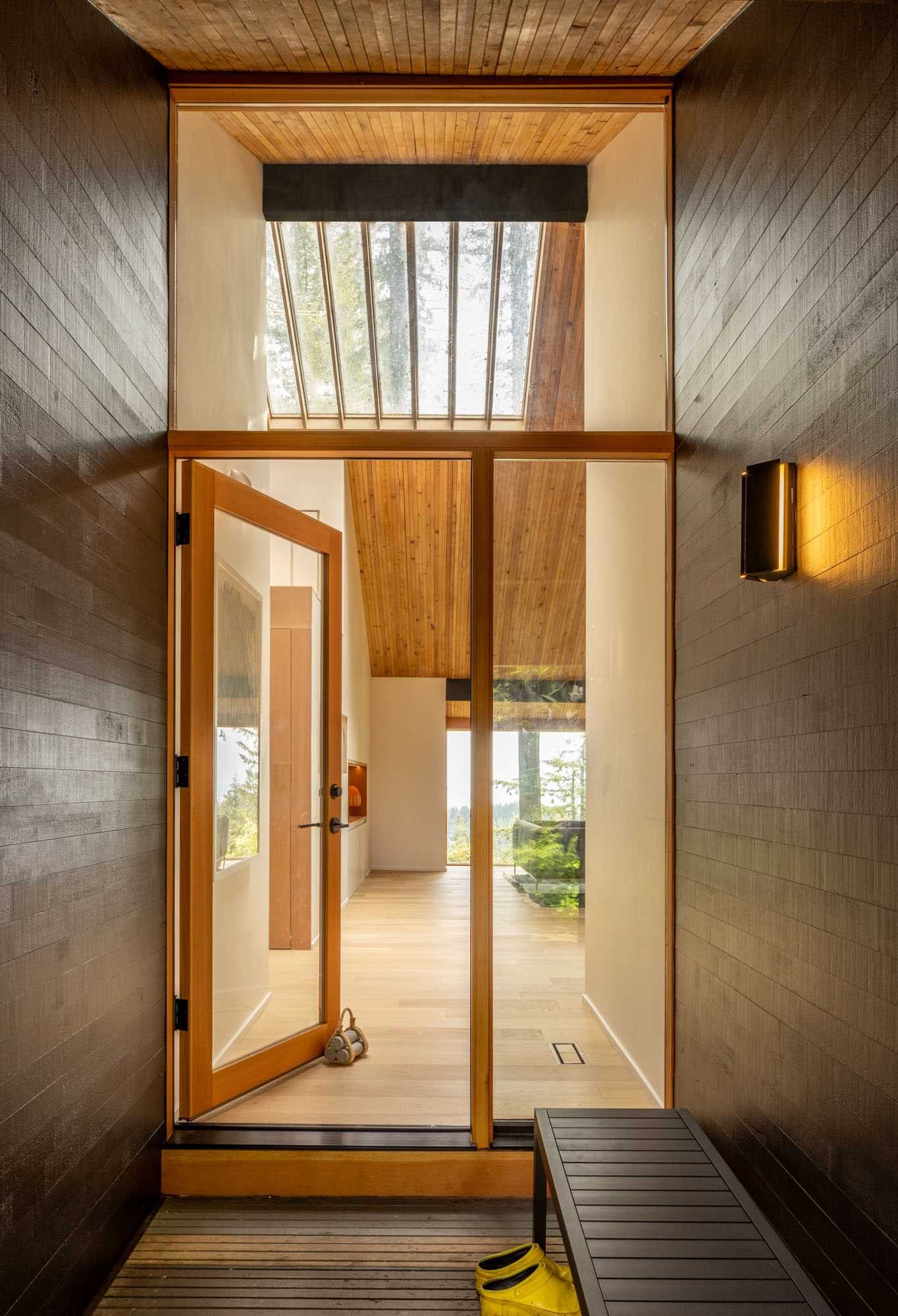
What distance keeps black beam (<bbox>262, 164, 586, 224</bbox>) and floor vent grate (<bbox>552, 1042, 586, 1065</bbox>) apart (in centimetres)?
277

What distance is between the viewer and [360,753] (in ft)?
30.7

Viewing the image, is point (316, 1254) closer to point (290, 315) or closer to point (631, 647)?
point (631, 647)

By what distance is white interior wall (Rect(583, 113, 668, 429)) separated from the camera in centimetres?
323

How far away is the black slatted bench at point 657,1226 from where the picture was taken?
168 centimetres

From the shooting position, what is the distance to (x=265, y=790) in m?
3.72

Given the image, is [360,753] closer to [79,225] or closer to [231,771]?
[231,771]

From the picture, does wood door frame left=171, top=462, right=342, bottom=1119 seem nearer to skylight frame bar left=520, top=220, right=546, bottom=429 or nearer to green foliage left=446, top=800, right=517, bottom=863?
green foliage left=446, top=800, right=517, bottom=863

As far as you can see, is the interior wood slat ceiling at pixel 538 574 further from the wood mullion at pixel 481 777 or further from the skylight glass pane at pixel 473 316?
the skylight glass pane at pixel 473 316

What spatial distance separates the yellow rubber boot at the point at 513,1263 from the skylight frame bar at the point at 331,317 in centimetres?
274

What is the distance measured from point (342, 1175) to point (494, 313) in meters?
3.10

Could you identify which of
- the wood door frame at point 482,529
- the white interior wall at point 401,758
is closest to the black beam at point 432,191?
the wood door frame at point 482,529

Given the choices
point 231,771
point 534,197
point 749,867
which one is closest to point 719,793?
point 749,867

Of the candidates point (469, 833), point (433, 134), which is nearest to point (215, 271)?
point (433, 134)

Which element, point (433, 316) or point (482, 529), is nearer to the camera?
point (482, 529)
